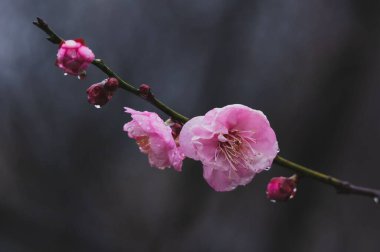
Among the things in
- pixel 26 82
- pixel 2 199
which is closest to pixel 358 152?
pixel 26 82

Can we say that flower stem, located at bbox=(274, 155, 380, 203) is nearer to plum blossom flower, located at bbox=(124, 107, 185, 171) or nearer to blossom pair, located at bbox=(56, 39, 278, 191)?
blossom pair, located at bbox=(56, 39, 278, 191)

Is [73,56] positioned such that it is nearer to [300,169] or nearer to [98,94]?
[98,94]

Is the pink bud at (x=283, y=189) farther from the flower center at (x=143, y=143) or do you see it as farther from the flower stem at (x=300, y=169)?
the flower center at (x=143, y=143)

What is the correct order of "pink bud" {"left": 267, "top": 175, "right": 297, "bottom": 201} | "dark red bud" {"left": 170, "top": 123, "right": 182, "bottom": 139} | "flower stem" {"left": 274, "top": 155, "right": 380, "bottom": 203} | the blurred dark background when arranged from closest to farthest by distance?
1. "flower stem" {"left": 274, "top": 155, "right": 380, "bottom": 203}
2. "pink bud" {"left": 267, "top": 175, "right": 297, "bottom": 201}
3. "dark red bud" {"left": 170, "top": 123, "right": 182, "bottom": 139}
4. the blurred dark background

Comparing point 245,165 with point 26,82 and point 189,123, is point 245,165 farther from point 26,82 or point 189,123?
point 26,82

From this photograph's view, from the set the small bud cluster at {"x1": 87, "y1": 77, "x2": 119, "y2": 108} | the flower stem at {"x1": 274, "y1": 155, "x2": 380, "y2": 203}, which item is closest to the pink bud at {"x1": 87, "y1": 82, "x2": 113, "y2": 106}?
the small bud cluster at {"x1": 87, "y1": 77, "x2": 119, "y2": 108}
